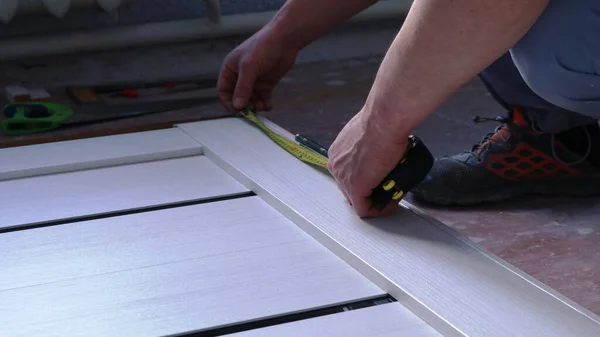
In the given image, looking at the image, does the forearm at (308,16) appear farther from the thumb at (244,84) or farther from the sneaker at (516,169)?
the sneaker at (516,169)

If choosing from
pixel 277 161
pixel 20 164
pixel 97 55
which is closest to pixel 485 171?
pixel 277 161

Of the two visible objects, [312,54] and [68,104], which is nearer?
[68,104]

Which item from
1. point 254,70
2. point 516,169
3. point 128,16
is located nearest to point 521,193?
point 516,169

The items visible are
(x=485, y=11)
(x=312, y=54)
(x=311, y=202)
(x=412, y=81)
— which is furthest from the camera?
(x=312, y=54)

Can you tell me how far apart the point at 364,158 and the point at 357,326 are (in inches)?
11.3

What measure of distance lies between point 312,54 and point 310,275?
1.91 m

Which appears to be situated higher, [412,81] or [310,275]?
[412,81]

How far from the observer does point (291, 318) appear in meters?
0.98

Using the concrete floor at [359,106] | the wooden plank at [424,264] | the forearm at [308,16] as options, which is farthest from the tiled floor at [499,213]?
the forearm at [308,16]

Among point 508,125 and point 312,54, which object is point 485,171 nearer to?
point 508,125

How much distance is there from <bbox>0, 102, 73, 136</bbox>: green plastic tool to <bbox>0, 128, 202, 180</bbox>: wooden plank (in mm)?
435

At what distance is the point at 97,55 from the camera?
2.71 meters

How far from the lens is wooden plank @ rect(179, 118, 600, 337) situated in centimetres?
95

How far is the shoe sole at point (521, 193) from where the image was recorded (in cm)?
160
